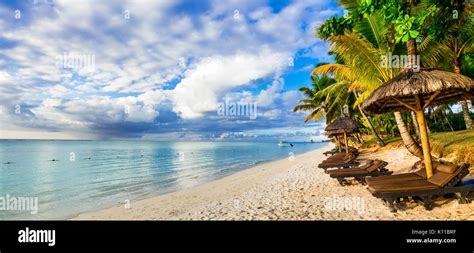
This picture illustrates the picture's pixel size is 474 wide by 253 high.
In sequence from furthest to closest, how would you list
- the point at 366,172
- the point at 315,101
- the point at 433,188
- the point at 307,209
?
1. the point at 315,101
2. the point at 366,172
3. the point at 307,209
4. the point at 433,188

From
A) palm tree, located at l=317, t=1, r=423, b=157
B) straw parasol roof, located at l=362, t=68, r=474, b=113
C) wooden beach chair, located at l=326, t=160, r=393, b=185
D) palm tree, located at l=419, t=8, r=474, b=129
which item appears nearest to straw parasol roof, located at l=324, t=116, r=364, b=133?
palm tree, located at l=317, t=1, r=423, b=157

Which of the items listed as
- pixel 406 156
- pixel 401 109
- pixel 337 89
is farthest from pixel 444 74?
pixel 337 89

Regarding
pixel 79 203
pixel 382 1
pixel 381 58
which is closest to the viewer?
pixel 382 1

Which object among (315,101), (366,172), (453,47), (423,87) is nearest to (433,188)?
(423,87)

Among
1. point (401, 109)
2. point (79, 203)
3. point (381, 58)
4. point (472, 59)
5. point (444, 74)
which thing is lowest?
point (79, 203)

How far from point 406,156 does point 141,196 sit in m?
13.1

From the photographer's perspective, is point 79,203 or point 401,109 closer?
point 401,109

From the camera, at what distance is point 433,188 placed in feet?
16.3

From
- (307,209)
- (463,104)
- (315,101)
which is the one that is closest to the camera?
(307,209)

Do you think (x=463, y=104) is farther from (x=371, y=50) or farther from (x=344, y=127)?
(x=371, y=50)

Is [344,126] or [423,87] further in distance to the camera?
[344,126]

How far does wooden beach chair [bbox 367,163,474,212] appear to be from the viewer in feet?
16.1
